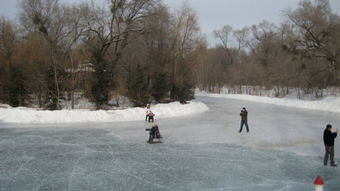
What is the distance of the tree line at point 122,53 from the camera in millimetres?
22688

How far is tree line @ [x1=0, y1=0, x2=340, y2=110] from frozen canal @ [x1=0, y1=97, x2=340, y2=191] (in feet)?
29.8

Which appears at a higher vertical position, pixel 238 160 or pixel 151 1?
pixel 151 1

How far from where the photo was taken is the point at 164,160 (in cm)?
883

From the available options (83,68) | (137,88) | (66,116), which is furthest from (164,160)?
(83,68)

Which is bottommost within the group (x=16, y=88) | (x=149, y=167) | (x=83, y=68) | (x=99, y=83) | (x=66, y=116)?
(x=149, y=167)

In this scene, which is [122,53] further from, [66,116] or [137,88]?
[66,116]

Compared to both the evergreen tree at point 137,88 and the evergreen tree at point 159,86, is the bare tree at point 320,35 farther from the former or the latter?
the evergreen tree at point 137,88

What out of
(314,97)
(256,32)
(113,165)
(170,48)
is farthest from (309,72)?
(256,32)

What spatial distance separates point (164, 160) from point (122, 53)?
2370 centimetres

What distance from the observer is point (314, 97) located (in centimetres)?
3984

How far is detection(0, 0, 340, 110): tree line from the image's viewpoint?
2269 centimetres

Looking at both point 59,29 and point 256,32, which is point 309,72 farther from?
point 256,32

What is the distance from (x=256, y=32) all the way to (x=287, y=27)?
Result: 3961cm

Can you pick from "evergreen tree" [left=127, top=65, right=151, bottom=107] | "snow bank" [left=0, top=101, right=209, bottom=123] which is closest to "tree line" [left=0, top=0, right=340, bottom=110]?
"evergreen tree" [left=127, top=65, right=151, bottom=107]
